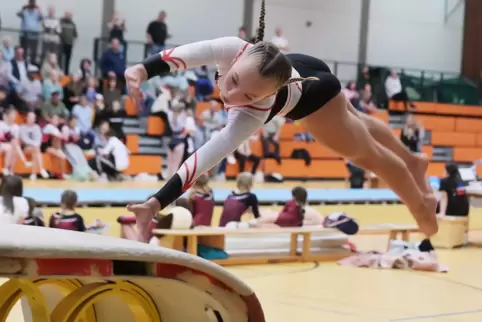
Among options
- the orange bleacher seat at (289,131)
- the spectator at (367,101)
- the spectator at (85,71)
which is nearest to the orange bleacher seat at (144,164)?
the spectator at (85,71)

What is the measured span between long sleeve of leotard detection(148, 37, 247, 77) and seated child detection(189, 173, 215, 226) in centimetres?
375

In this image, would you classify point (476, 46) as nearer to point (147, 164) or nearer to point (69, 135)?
point (147, 164)

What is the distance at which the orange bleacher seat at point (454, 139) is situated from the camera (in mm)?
17094

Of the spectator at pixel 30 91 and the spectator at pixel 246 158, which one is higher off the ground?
the spectator at pixel 30 91

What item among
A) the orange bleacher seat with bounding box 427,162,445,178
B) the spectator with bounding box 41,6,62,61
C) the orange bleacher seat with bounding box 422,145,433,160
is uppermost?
the spectator with bounding box 41,6,62,61

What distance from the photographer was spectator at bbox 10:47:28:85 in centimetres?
1212

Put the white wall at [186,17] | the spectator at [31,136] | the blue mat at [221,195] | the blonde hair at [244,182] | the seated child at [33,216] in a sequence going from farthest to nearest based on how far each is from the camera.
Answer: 1. the white wall at [186,17]
2. the spectator at [31,136]
3. the blue mat at [221,195]
4. the blonde hair at [244,182]
5. the seated child at [33,216]

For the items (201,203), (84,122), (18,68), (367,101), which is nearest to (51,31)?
(18,68)

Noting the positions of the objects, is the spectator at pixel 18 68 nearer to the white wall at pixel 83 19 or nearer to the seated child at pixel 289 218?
the white wall at pixel 83 19

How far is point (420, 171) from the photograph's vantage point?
13.1 feet

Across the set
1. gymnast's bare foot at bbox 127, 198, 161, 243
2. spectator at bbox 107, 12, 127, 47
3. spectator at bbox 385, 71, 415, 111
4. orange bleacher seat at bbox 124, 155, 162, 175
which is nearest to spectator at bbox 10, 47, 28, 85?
spectator at bbox 107, 12, 127, 47

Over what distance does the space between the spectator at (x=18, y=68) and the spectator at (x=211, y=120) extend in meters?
3.23

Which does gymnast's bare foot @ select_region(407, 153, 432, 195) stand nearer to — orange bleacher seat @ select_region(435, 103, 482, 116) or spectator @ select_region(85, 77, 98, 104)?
spectator @ select_region(85, 77, 98, 104)

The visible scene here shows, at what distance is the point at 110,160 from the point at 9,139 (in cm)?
172
